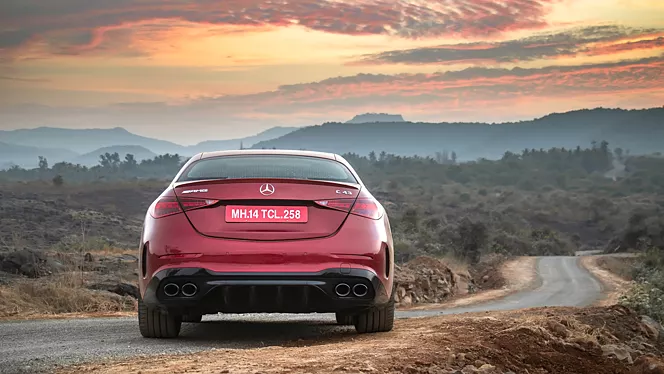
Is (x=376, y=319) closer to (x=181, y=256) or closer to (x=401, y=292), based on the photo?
(x=181, y=256)

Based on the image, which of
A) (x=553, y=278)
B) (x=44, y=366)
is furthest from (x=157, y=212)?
(x=553, y=278)

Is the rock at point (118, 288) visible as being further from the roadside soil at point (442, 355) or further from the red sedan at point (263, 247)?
the red sedan at point (263, 247)

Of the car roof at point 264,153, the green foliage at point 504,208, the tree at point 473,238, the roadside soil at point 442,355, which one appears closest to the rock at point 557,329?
the roadside soil at point 442,355

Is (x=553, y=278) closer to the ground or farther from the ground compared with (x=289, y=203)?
closer to the ground

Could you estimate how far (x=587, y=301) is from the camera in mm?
36969

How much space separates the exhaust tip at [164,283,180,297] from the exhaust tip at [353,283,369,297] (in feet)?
4.54

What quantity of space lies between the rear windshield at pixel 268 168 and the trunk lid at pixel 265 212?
10.6 inches

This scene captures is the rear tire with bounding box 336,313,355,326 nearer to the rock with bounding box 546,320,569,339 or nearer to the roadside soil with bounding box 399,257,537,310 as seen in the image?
the rock with bounding box 546,320,569,339

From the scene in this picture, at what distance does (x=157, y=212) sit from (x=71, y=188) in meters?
116

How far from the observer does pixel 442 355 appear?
22.0 ft

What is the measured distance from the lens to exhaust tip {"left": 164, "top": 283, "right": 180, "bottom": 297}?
7.48 metres

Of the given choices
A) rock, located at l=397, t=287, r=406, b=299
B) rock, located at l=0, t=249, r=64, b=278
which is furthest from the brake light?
rock, located at l=397, t=287, r=406, b=299

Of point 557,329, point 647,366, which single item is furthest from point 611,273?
point 647,366

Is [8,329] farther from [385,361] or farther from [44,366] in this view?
[385,361]
